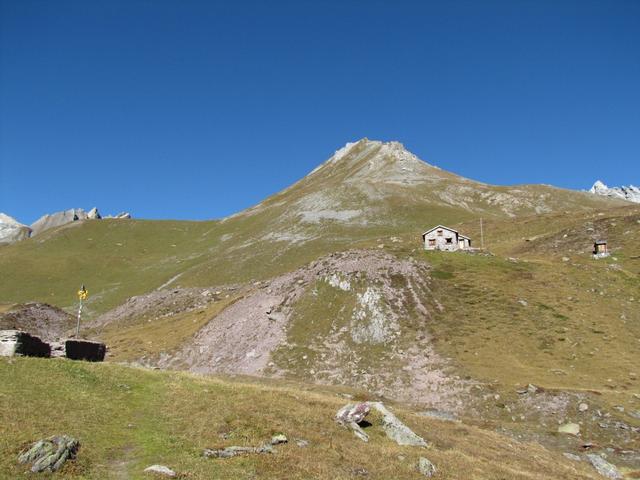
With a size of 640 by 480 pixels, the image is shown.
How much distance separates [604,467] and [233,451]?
26.0 m

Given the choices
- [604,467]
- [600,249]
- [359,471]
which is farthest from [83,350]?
[600,249]

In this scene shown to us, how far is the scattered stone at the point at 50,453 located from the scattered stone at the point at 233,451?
18.2 feet

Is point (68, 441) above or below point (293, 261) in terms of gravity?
below

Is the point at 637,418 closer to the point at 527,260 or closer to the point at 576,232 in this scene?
the point at 527,260

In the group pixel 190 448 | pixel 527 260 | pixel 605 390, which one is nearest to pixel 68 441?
pixel 190 448

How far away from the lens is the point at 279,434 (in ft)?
84.1

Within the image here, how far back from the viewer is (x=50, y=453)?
744 inches

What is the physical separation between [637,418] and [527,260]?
42.9 m

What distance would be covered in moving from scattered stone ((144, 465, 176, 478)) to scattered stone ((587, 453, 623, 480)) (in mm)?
28205

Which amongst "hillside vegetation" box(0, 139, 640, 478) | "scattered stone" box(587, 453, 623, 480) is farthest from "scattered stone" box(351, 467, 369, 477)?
"scattered stone" box(587, 453, 623, 480)

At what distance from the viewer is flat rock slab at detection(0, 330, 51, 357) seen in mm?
31922

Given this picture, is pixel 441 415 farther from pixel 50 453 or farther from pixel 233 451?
pixel 50 453

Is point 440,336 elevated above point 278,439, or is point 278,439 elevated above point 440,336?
point 440,336

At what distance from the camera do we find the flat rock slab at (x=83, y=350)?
3969 centimetres
